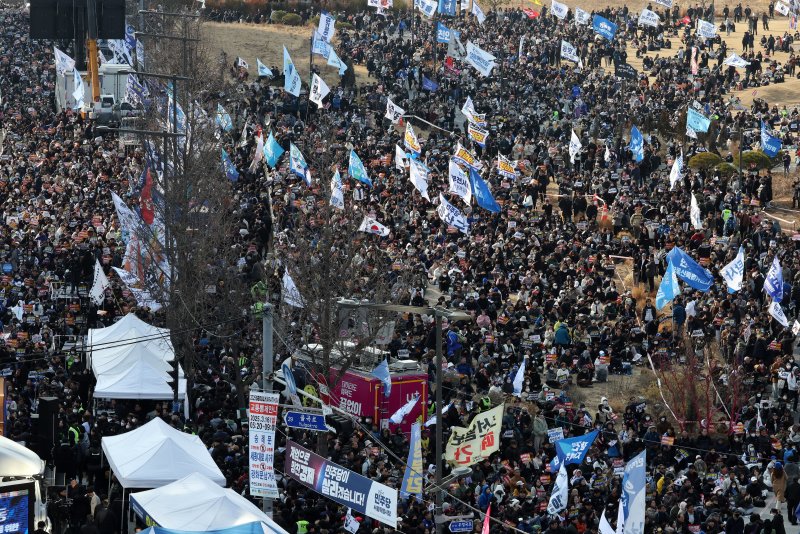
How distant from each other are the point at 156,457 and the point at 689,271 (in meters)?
16.9

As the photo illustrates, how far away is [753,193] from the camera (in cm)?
5531

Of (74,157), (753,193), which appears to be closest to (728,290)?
(753,193)

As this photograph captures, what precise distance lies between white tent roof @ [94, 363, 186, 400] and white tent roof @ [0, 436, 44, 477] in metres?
6.96

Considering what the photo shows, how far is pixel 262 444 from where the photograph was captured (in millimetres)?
27281

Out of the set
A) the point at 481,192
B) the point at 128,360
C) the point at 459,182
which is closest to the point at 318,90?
the point at 481,192

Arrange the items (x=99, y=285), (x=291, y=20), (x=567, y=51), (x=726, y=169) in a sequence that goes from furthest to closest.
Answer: (x=291, y=20) < (x=567, y=51) < (x=726, y=169) < (x=99, y=285)

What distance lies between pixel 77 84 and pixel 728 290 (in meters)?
26.2

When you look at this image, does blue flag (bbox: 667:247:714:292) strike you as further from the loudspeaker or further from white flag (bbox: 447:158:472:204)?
the loudspeaker

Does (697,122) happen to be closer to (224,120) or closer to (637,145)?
(637,145)

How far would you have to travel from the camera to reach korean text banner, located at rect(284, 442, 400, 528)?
2469 centimetres

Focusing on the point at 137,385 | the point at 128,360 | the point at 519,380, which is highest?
the point at 128,360

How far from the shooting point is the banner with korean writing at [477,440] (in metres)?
26.1

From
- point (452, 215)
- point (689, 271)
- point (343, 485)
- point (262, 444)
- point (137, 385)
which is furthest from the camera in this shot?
point (452, 215)

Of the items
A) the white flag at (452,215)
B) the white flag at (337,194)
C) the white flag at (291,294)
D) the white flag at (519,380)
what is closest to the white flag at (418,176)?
the white flag at (452,215)
